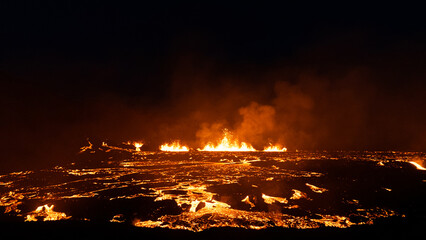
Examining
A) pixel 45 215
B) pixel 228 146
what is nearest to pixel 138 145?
pixel 228 146

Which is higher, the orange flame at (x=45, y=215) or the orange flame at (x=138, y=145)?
the orange flame at (x=138, y=145)

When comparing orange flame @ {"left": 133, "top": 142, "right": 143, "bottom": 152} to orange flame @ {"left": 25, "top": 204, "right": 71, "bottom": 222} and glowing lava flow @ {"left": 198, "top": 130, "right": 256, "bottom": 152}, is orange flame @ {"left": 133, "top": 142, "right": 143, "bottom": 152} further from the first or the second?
orange flame @ {"left": 25, "top": 204, "right": 71, "bottom": 222}

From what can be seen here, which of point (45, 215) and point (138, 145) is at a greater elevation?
point (138, 145)

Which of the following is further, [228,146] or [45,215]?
[228,146]

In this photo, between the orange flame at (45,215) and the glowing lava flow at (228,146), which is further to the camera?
the glowing lava flow at (228,146)

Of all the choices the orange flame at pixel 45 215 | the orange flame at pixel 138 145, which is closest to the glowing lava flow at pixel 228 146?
the orange flame at pixel 138 145

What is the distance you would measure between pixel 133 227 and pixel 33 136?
34.1 meters

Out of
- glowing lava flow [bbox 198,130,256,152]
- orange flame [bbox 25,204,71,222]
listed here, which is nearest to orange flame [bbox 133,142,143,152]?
glowing lava flow [bbox 198,130,256,152]

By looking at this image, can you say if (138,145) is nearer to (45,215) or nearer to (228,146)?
(228,146)

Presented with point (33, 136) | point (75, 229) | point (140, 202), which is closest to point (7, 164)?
point (33, 136)

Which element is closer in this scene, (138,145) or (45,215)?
(45,215)

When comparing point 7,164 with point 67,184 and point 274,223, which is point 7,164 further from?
point 274,223

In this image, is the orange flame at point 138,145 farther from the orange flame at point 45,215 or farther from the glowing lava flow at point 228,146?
the orange flame at point 45,215

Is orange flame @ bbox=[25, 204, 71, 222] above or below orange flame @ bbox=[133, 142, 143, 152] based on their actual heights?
below
